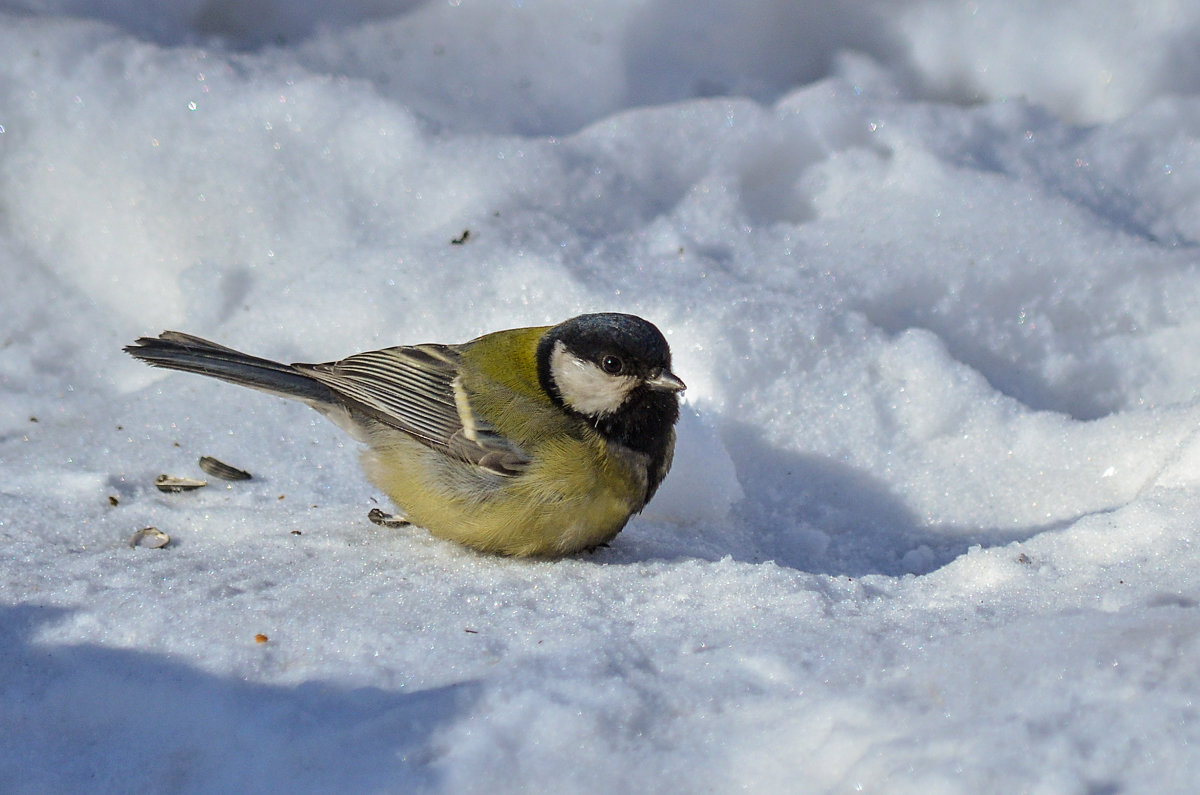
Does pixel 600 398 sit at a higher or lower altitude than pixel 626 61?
lower

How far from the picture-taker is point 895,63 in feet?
17.7

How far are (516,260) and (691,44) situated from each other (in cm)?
190

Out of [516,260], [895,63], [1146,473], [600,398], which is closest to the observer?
[600,398]

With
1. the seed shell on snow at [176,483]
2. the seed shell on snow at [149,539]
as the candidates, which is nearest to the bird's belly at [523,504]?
the seed shell on snow at [149,539]

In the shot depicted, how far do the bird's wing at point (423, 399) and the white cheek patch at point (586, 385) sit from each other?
232 millimetres

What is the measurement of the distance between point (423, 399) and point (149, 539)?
88 centimetres

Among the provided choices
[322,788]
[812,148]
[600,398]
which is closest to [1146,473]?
[600,398]

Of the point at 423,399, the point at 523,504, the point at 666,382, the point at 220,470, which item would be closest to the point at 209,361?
the point at 220,470

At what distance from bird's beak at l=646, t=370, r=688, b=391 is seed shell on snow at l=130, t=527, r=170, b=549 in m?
1.47

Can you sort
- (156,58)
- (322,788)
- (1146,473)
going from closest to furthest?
(322,788), (1146,473), (156,58)

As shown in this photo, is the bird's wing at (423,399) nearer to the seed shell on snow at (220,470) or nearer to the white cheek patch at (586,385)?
the white cheek patch at (586,385)

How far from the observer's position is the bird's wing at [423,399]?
9.84 feet

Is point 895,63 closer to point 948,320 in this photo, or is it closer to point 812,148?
point 812,148

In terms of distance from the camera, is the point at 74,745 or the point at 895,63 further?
the point at 895,63
